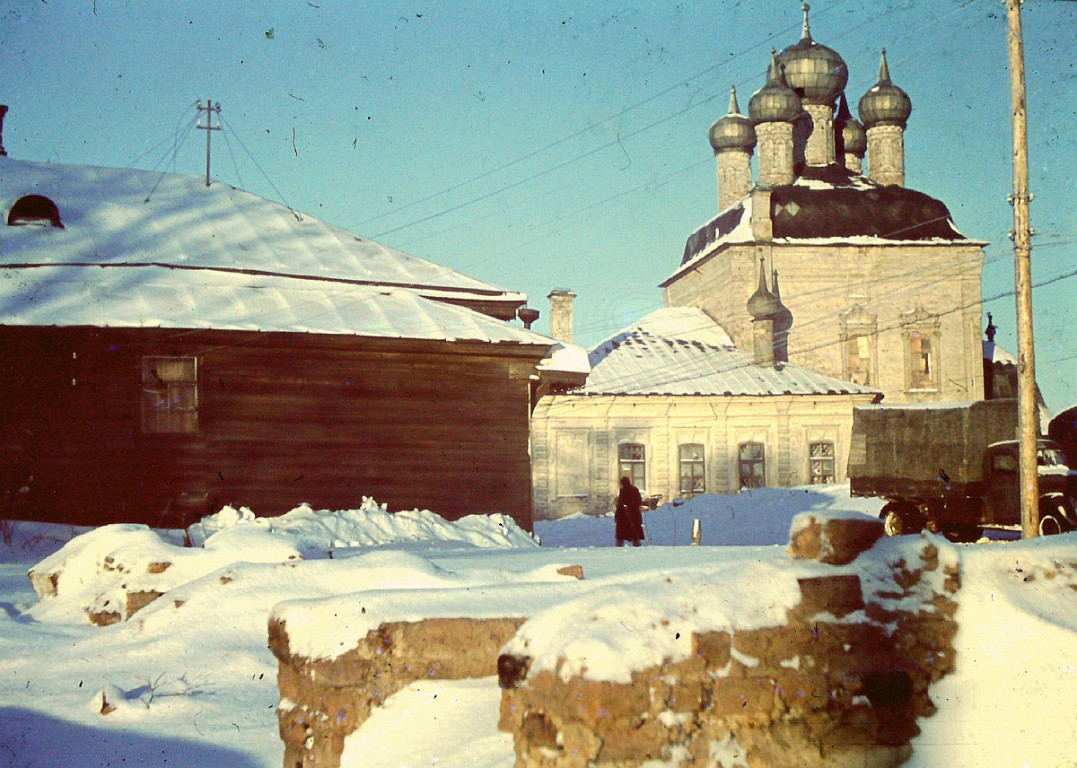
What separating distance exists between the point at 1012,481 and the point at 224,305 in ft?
44.8

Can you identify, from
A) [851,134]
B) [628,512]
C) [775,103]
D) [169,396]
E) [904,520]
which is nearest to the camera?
[169,396]

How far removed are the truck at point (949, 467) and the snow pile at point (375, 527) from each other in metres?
7.96

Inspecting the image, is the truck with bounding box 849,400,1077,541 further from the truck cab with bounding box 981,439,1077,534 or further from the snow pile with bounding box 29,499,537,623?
the snow pile with bounding box 29,499,537,623

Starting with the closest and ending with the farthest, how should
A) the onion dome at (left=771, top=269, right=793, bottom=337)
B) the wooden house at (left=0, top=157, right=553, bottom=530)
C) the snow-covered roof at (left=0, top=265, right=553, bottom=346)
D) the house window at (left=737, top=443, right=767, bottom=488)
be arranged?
the snow-covered roof at (left=0, top=265, right=553, bottom=346), the wooden house at (left=0, top=157, right=553, bottom=530), the house window at (left=737, top=443, right=767, bottom=488), the onion dome at (left=771, top=269, right=793, bottom=337)

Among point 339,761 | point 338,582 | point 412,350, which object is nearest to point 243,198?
point 412,350

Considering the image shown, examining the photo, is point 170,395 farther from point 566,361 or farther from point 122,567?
point 122,567

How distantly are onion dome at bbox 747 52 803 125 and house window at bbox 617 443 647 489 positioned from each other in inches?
674

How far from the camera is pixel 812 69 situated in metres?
45.7

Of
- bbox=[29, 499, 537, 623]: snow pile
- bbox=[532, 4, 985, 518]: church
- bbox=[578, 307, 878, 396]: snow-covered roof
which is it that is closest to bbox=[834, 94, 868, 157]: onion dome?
bbox=[532, 4, 985, 518]: church

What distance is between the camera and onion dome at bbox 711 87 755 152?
150 feet

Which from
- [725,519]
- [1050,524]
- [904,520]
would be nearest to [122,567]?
[1050,524]

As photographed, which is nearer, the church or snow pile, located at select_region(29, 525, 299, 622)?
snow pile, located at select_region(29, 525, 299, 622)

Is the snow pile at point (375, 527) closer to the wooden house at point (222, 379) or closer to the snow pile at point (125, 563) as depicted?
the wooden house at point (222, 379)

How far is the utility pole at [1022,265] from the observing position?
14.9 metres
